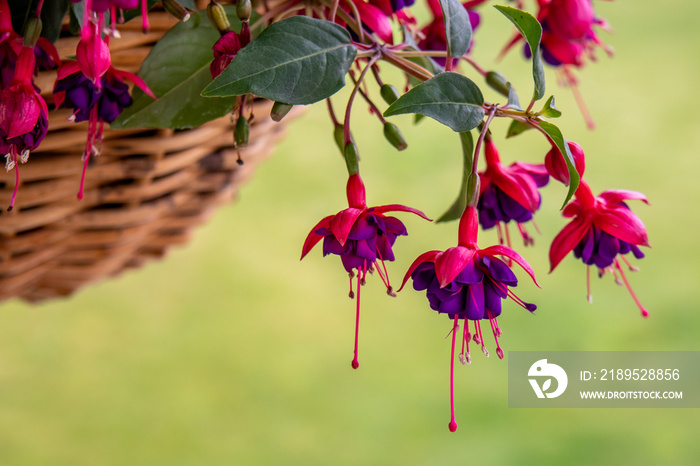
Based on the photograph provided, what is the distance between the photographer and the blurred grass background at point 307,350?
1.03m

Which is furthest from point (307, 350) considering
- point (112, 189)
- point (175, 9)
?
point (175, 9)

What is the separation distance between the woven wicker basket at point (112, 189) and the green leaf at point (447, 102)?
118 millimetres

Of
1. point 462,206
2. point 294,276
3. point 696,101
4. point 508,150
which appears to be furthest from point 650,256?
point 462,206

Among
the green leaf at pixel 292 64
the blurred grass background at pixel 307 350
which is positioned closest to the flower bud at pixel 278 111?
the green leaf at pixel 292 64

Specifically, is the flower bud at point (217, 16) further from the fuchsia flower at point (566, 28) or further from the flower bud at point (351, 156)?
the fuchsia flower at point (566, 28)

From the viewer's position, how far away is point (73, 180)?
1.14ft

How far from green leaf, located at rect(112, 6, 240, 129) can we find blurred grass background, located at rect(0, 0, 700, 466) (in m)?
0.76

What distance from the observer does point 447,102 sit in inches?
10.6

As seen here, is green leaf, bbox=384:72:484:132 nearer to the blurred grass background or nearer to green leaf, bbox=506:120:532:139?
green leaf, bbox=506:120:532:139

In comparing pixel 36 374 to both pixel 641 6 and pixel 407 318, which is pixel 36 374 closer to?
pixel 407 318

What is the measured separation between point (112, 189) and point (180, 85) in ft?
0.25

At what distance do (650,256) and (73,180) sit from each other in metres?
1.06

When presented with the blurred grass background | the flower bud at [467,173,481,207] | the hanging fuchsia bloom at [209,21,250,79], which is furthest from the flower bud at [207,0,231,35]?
the blurred grass background

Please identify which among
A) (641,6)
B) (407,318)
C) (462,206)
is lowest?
(407,318)
